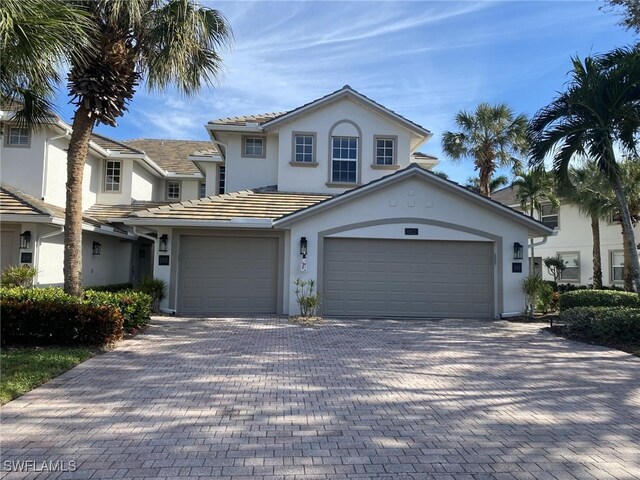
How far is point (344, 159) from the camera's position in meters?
17.0

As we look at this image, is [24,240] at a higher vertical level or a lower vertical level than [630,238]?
lower

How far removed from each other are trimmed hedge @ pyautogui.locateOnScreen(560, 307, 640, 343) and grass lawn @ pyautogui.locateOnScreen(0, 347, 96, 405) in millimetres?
10025

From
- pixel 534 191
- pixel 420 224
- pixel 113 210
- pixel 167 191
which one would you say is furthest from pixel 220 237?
pixel 534 191

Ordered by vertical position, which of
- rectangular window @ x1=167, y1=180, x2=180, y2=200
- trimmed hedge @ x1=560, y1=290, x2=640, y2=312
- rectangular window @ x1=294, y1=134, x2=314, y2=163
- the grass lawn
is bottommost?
the grass lawn

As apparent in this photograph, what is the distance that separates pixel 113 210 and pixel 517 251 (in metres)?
14.7

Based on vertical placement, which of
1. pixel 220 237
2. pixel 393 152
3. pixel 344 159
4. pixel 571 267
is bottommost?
pixel 571 267

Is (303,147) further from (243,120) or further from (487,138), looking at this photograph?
(487,138)

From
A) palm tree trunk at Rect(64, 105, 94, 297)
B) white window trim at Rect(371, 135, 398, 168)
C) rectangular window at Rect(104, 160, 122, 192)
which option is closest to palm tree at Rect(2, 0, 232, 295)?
palm tree trunk at Rect(64, 105, 94, 297)

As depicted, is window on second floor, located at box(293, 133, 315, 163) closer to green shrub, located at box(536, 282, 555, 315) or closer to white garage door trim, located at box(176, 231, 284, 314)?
white garage door trim, located at box(176, 231, 284, 314)

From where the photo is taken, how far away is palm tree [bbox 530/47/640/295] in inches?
435

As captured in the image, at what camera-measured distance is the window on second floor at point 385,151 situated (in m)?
17.1

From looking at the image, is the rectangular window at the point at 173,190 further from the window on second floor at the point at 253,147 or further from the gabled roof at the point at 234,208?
the gabled roof at the point at 234,208

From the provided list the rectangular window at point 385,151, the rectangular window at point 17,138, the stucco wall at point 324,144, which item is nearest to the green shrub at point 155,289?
the stucco wall at point 324,144

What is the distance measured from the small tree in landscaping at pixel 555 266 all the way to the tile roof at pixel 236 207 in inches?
600
